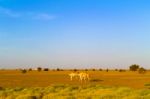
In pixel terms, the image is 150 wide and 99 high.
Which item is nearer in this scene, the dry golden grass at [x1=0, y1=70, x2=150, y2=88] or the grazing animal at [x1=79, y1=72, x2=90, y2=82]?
the dry golden grass at [x1=0, y1=70, x2=150, y2=88]

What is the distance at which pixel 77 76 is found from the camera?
204ft

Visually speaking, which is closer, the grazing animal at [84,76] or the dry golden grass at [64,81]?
the dry golden grass at [64,81]

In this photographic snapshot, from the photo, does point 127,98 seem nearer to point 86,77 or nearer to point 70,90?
point 70,90

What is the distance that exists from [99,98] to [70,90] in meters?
7.27

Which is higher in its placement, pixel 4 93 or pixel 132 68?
pixel 132 68

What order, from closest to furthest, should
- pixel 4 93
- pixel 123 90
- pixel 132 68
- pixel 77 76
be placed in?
1. pixel 123 90
2. pixel 4 93
3. pixel 77 76
4. pixel 132 68

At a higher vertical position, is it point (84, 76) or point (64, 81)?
point (84, 76)

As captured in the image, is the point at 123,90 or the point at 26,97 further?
the point at 123,90

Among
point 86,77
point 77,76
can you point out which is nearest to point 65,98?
point 86,77

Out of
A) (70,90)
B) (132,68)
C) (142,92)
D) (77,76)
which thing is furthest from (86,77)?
(132,68)

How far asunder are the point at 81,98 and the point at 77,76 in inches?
1488

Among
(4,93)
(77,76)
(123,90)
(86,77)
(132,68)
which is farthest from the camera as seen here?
(132,68)

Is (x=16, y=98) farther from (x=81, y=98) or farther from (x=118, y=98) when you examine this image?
(x=118, y=98)

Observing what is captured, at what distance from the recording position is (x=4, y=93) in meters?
30.2
